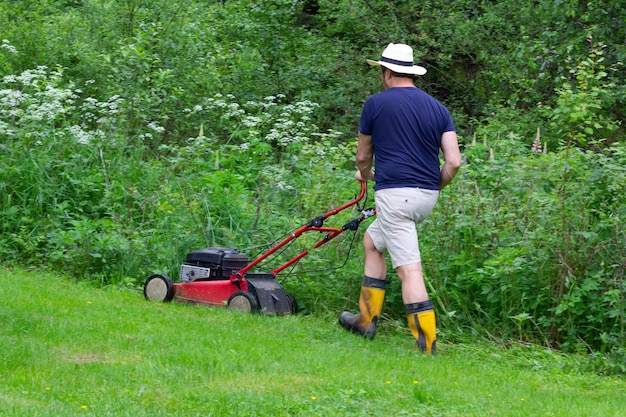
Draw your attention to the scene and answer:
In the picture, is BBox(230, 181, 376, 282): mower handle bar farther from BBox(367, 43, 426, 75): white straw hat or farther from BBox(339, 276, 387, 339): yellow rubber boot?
BBox(367, 43, 426, 75): white straw hat

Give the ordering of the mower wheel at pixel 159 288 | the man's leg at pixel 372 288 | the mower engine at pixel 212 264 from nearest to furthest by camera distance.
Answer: the man's leg at pixel 372 288
the mower engine at pixel 212 264
the mower wheel at pixel 159 288

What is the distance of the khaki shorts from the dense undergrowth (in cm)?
77

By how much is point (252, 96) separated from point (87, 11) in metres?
3.03

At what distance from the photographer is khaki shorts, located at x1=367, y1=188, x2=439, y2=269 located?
23.9 ft

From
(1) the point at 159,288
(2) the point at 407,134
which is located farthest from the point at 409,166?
(1) the point at 159,288

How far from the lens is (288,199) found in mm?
10477

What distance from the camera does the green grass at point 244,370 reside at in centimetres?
→ 551

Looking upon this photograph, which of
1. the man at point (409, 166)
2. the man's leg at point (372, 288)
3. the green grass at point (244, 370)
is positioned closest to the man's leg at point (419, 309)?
the man at point (409, 166)

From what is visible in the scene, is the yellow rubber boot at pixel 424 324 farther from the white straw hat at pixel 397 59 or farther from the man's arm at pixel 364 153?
the white straw hat at pixel 397 59

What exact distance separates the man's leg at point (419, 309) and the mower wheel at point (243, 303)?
4.81ft

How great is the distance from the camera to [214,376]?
6.10m

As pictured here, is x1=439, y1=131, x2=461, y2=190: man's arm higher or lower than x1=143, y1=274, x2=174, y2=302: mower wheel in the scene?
higher

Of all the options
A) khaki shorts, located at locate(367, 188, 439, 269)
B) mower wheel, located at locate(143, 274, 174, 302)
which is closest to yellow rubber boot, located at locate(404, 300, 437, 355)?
khaki shorts, located at locate(367, 188, 439, 269)

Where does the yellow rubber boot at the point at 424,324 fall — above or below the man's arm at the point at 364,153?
below
